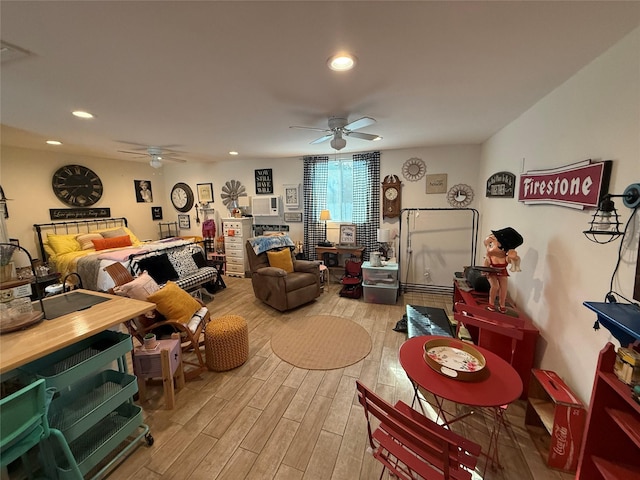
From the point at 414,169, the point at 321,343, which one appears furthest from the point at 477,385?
the point at 414,169

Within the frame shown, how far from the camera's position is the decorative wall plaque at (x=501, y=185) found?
2652mm

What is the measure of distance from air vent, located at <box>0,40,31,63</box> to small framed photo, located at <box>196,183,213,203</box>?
13.9 ft

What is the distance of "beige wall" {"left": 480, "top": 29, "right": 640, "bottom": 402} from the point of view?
4.13ft

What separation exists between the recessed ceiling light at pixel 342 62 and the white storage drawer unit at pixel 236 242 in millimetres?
3931

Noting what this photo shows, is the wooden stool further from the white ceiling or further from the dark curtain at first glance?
the dark curtain

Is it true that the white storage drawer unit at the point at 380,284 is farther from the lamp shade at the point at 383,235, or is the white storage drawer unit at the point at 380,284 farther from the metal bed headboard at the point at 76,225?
the metal bed headboard at the point at 76,225

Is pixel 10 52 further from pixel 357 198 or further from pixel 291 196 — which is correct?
pixel 357 198

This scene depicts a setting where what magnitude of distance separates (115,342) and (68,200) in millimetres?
4426

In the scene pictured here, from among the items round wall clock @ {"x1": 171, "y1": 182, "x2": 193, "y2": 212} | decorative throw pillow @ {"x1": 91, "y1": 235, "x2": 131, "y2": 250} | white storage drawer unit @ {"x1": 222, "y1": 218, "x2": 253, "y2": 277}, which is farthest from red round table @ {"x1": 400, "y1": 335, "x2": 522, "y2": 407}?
round wall clock @ {"x1": 171, "y1": 182, "x2": 193, "y2": 212}

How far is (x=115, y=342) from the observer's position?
1653 mm

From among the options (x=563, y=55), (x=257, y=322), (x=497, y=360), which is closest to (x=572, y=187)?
(x=563, y=55)

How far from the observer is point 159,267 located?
3.58 meters

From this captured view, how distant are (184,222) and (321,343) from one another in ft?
15.8

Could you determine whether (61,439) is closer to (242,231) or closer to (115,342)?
(115,342)
